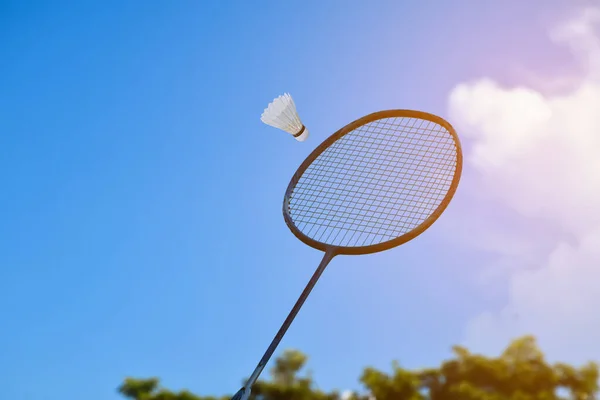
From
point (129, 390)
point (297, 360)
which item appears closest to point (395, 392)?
point (297, 360)

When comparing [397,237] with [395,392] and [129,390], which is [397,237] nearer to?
[395,392]

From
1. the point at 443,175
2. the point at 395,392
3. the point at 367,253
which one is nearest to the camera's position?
the point at 367,253

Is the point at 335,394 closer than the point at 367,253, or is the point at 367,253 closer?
the point at 367,253

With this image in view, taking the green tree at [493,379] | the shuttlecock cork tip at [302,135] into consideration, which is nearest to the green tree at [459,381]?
the green tree at [493,379]

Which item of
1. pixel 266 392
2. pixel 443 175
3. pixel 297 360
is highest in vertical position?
pixel 297 360

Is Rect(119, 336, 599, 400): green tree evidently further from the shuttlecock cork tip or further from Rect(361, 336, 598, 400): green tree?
the shuttlecock cork tip

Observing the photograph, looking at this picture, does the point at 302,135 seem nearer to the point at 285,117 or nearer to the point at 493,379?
the point at 285,117
